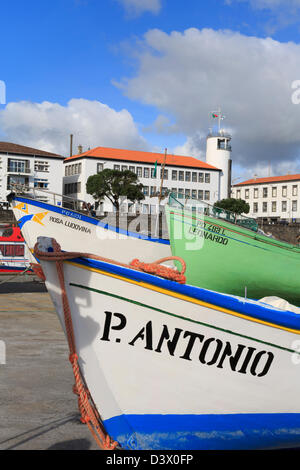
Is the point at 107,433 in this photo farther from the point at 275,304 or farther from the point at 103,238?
the point at 103,238

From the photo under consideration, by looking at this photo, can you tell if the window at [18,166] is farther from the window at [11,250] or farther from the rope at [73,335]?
the rope at [73,335]

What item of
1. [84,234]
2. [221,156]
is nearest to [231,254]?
[84,234]

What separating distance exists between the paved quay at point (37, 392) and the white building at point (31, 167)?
65.9 m

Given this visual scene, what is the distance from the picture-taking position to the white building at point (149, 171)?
7906 centimetres

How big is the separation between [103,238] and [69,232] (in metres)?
1.22

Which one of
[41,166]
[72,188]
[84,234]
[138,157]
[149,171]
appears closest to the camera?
[84,234]

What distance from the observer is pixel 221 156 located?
92.3m

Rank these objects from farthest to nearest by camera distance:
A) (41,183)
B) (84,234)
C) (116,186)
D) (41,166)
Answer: (41,166) < (41,183) < (116,186) < (84,234)

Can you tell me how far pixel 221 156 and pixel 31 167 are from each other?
37844 mm

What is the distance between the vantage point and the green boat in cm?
1423

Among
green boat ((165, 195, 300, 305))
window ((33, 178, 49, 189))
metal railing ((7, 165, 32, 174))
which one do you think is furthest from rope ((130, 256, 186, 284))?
metal railing ((7, 165, 32, 174))

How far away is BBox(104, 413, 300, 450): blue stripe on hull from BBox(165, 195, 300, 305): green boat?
953 centimetres

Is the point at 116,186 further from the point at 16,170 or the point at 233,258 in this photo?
the point at 233,258

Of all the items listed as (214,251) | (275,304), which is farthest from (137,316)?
(214,251)
